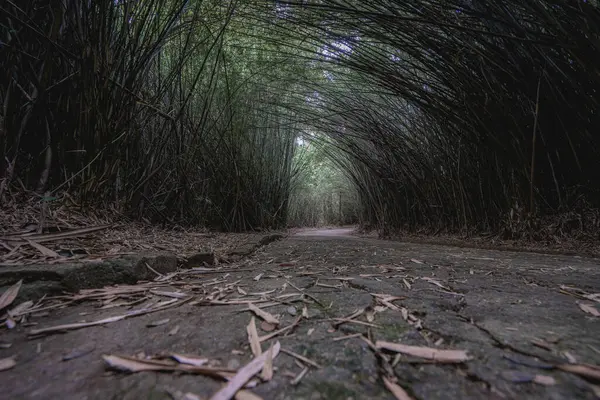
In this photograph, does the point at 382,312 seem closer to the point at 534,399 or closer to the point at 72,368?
the point at 534,399

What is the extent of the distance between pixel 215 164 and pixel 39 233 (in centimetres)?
225

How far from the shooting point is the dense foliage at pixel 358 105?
4.81ft

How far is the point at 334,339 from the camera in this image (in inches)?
24.9

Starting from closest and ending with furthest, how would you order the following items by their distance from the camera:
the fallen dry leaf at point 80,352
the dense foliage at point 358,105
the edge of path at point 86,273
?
1. the fallen dry leaf at point 80,352
2. the edge of path at point 86,273
3. the dense foliage at point 358,105

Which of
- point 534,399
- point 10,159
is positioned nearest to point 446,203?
point 534,399

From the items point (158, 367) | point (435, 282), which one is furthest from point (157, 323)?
point (435, 282)

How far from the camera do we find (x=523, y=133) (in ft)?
6.63

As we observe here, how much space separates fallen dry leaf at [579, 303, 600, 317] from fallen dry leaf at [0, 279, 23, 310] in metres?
1.47

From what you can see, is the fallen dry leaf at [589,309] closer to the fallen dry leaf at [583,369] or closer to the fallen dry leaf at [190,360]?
the fallen dry leaf at [583,369]

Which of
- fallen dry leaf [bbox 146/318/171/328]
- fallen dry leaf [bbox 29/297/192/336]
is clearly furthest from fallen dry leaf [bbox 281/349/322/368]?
fallen dry leaf [bbox 29/297/192/336]

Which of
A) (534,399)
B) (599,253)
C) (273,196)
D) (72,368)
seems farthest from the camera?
(273,196)

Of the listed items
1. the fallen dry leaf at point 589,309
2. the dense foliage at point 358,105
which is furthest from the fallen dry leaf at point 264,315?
the dense foliage at point 358,105

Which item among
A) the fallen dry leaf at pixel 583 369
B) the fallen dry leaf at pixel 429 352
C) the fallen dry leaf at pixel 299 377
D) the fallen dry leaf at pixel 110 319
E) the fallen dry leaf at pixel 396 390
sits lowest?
the fallen dry leaf at pixel 110 319

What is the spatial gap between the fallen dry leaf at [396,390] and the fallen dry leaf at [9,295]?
2.96 ft
